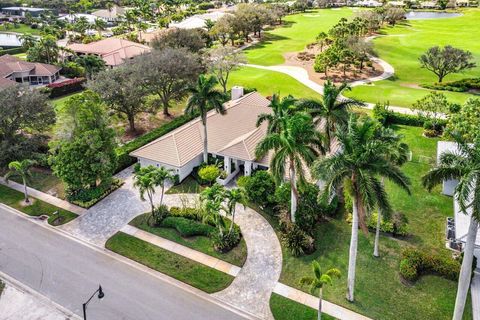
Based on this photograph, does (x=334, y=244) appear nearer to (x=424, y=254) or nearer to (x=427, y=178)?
(x=424, y=254)

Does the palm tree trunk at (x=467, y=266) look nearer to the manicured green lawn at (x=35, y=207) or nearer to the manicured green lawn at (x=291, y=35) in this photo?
the manicured green lawn at (x=35, y=207)

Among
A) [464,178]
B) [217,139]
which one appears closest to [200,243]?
[217,139]

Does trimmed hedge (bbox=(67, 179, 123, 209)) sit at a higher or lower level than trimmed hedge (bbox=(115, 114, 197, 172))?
lower

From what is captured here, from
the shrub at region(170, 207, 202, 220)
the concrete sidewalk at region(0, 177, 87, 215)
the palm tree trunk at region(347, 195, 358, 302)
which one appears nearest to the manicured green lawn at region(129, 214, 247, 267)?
the shrub at region(170, 207, 202, 220)

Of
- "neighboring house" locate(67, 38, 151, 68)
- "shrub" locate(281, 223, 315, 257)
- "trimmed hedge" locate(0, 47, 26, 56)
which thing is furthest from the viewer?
"trimmed hedge" locate(0, 47, 26, 56)

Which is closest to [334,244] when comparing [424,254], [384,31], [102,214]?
[424,254]

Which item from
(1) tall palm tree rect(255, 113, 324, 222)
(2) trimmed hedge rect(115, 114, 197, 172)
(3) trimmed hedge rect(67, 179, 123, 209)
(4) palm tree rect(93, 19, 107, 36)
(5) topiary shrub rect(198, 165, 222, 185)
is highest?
(4) palm tree rect(93, 19, 107, 36)

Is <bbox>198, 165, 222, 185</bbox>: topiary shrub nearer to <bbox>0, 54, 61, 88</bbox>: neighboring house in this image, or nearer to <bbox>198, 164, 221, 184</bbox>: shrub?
<bbox>198, 164, 221, 184</bbox>: shrub
